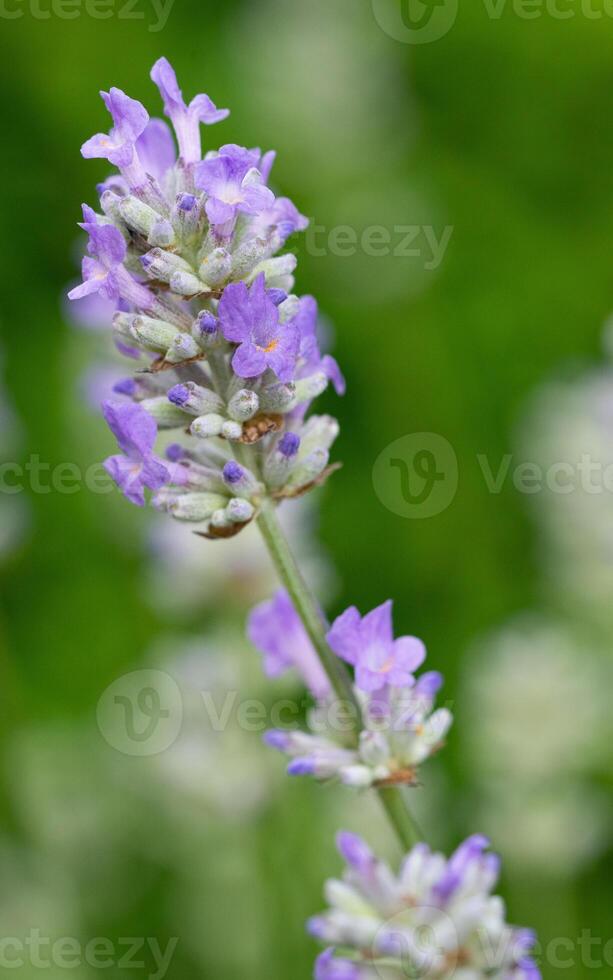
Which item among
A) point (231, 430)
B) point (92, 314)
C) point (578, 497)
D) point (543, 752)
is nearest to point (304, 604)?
point (231, 430)

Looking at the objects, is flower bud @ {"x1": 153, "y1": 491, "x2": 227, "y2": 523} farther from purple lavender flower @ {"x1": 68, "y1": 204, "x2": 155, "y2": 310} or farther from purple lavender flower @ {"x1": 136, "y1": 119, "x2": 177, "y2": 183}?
purple lavender flower @ {"x1": 136, "y1": 119, "x2": 177, "y2": 183}

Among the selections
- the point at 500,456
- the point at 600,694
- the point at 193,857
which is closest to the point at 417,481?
the point at 500,456

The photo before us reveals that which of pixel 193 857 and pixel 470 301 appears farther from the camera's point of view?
pixel 470 301

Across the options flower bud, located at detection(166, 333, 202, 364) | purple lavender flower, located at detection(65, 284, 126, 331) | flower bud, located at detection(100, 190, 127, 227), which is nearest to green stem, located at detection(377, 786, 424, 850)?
flower bud, located at detection(166, 333, 202, 364)

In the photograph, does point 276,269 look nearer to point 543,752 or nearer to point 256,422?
point 256,422

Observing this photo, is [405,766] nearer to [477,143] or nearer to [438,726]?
[438,726]

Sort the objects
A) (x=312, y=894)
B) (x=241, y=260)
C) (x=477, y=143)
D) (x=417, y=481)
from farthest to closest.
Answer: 1. (x=477, y=143)
2. (x=417, y=481)
3. (x=312, y=894)
4. (x=241, y=260)
